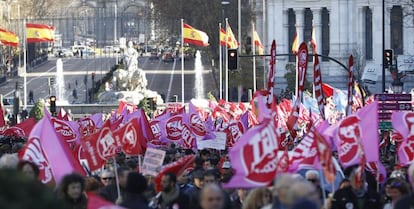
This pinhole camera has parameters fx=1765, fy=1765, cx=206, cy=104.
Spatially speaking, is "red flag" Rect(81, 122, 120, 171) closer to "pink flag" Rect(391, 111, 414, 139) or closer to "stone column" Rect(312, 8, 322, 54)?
"pink flag" Rect(391, 111, 414, 139)

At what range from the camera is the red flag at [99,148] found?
58.2ft

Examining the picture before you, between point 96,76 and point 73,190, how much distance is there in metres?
105

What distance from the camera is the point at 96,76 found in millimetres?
118562

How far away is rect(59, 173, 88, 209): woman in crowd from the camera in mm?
13922

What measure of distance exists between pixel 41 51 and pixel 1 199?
13511 centimetres

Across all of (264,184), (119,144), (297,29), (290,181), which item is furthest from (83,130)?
(297,29)

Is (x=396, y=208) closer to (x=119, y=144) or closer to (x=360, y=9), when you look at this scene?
(x=119, y=144)

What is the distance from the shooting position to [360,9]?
95562mm

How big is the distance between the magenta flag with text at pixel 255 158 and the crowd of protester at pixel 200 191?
0.33 ft

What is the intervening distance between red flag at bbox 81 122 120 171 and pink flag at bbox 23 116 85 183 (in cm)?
142

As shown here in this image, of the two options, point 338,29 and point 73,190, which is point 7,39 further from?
point 73,190

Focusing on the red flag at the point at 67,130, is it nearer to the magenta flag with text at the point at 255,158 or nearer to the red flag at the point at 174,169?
the red flag at the point at 174,169

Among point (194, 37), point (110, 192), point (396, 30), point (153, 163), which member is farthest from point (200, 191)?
point (396, 30)

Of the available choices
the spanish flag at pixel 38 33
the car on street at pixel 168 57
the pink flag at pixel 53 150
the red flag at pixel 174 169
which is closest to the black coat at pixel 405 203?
the red flag at pixel 174 169
